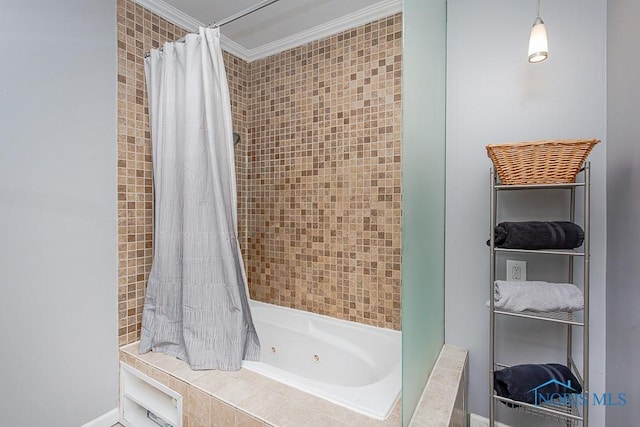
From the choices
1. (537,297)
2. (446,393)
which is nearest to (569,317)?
(537,297)

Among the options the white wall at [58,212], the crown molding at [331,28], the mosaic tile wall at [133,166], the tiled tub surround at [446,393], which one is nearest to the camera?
the tiled tub surround at [446,393]

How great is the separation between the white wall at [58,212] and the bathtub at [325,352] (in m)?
0.89

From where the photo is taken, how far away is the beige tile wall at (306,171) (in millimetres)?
1755

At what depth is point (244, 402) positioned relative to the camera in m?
1.20

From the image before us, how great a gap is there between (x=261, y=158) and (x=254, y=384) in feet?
5.39

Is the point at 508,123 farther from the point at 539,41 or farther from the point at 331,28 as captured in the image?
the point at 331,28

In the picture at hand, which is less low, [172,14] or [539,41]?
[172,14]

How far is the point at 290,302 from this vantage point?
227 cm

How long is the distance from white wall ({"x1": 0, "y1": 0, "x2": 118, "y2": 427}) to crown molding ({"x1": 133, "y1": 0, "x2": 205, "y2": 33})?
215mm

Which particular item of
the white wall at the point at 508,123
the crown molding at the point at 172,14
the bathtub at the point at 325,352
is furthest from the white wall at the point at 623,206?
the crown molding at the point at 172,14

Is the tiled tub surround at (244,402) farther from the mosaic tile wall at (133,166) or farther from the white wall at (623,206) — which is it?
the white wall at (623,206)

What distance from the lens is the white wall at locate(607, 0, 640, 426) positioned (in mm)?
1073

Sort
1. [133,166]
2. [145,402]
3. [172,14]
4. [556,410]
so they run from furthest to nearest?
[172,14] < [133,166] < [145,402] < [556,410]

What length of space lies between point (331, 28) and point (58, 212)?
6.37 feet
